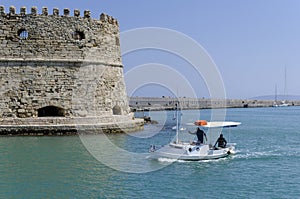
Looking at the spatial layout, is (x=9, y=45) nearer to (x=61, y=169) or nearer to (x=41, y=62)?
(x=41, y=62)

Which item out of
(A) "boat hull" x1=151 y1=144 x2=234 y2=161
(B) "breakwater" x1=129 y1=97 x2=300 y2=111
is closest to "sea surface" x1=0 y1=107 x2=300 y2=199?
(A) "boat hull" x1=151 y1=144 x2=234 y2=161

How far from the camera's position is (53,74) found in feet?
68.2

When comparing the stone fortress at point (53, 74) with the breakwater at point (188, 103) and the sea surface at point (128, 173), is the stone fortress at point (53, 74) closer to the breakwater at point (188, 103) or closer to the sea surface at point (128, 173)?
the sea surface at point (128, 173)

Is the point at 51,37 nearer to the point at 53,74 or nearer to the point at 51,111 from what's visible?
the point at 53,74

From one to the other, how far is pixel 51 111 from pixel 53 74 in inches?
78.4

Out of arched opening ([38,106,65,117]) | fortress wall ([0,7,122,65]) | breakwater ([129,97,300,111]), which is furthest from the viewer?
breakwater ([129,97,300,111])

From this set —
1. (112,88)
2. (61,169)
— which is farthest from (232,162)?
(112,88)

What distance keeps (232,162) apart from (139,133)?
321 inches

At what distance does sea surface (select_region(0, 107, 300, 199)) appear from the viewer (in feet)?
34.7

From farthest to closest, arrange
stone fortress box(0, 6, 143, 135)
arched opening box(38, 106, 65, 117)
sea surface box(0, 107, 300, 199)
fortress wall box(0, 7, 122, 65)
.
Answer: arched opening box(38, 106, 65, 117) < fortress wall box(0, 7, 122, 65) < stone fortress box(0, 6, 143, 135) < sea surface box(0, 107, 300, 199)

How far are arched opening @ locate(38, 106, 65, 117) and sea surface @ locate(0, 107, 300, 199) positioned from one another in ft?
9.57

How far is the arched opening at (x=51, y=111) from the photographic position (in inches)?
820

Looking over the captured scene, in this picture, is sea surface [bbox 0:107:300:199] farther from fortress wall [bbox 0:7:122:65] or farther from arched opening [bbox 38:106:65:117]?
fortress wall [bbox 0:7:122:65]

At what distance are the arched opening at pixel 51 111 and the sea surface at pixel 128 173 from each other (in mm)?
2917
